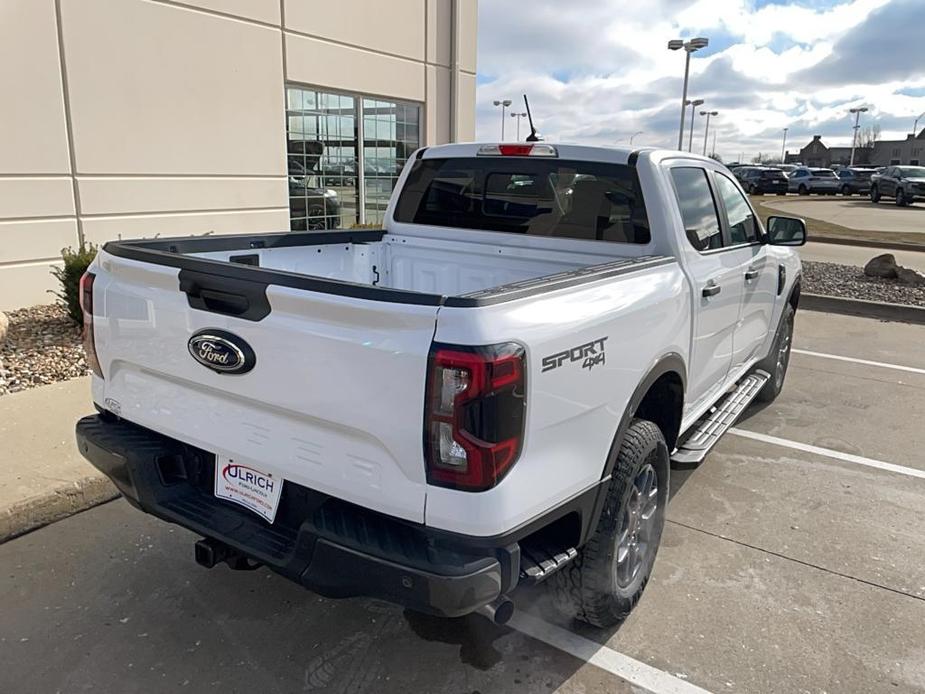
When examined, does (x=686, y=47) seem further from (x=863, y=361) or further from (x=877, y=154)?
(x=877, y=154)

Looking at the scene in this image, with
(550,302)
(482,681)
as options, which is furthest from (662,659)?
(550,302)

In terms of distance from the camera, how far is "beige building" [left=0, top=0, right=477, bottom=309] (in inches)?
291

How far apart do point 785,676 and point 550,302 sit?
68.7 inches

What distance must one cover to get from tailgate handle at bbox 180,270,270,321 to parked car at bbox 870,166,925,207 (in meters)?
35.8

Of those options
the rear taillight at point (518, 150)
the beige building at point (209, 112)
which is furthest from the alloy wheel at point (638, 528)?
the beige building at point (209, 112)

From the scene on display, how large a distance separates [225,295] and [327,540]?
33.6 inches

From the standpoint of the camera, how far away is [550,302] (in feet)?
7.46

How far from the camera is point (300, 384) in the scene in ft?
7.33

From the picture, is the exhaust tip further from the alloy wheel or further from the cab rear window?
the cab rear window

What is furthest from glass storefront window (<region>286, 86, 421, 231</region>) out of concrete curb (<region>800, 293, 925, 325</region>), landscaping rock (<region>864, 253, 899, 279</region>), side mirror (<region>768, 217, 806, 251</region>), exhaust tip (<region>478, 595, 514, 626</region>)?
exhaust tip (<region>478, 595, 514, 626</region>)

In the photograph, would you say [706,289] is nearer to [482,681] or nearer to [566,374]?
[566,374]

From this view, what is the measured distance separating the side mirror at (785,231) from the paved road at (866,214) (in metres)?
19.9

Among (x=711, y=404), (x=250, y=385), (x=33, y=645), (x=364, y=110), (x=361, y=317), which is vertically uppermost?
(x=364, y=110)

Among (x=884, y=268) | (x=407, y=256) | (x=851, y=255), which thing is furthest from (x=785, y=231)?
(x=851, y=255)
